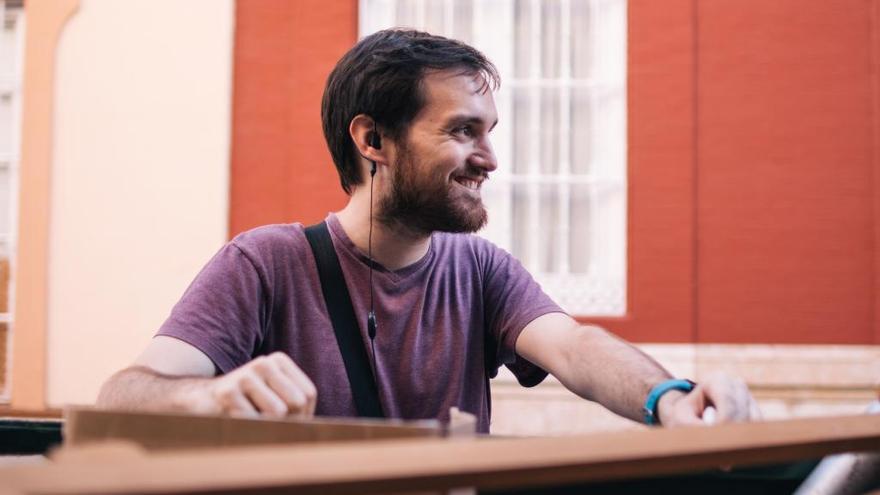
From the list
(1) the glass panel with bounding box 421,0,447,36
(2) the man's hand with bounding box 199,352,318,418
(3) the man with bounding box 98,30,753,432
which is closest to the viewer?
(2) the man's hand with bounding box 199,352,318,418

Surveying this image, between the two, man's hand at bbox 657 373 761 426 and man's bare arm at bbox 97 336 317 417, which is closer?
man's bare arm at bbox 97 336 317 417

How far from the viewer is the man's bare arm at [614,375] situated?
1.25 meters

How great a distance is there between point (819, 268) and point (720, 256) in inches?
19.0

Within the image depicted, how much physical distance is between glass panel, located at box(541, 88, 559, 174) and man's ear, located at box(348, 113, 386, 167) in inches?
119

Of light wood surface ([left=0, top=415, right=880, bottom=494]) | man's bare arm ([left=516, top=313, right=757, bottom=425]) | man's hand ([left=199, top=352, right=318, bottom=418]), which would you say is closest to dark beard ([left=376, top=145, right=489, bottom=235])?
man's bare arm ([left=516, top=313, right=757, bottom=425])

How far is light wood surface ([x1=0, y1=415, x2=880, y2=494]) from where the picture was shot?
21.8 inches

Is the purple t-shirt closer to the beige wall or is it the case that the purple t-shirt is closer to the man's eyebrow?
the man's eyebrow

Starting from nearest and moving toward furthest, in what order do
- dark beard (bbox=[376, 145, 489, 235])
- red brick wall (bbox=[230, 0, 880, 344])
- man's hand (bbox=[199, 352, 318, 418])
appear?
man's hand (bbox=[199, 352, 318, 418])
dark beard (bbox=[376, 145, 489, 235])
red brick wall (bbox=[230, 0, 880, 344])

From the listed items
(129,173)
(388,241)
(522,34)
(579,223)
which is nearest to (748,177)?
(579,223)

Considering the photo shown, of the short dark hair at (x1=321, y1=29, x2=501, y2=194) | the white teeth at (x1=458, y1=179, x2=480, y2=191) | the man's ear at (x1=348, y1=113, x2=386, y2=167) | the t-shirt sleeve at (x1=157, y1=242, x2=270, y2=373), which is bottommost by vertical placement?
the t-shirt sleeve at (x1=157, y1=242, x2=270, y2=373)

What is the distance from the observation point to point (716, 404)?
123cm

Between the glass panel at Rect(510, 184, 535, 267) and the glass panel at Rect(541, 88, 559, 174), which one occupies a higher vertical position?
the glass panel at Rect(541, 88, 559, 174)

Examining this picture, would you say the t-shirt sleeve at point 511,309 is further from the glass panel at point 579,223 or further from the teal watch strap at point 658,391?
the glass panel at point 579,223

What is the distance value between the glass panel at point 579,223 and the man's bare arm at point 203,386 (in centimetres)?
353
